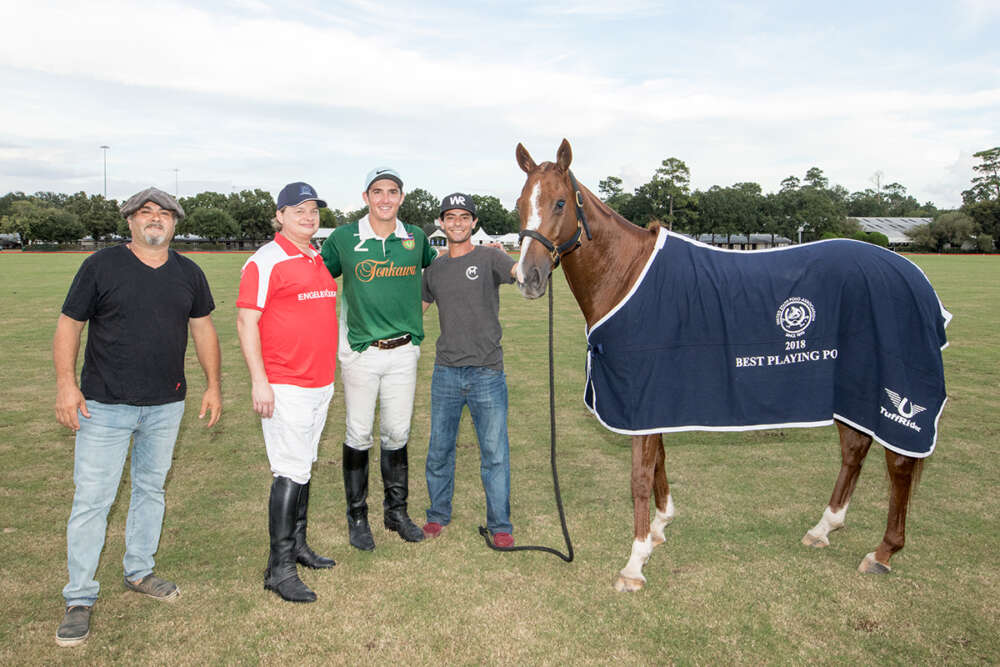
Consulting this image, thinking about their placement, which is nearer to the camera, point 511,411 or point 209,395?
point 209,395

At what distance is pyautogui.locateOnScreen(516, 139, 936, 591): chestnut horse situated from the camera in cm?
378

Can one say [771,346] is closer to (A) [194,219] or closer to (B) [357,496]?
(B) [357,496]

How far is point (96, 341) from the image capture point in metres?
3.34

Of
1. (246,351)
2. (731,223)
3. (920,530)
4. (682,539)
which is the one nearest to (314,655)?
(246,351)

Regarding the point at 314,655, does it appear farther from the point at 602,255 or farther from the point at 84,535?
the point at 602,255

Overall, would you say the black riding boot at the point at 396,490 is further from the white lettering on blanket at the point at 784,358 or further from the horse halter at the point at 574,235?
the white lettering on blanket at the point at 784,358

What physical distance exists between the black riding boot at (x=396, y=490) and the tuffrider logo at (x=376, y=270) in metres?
1.29

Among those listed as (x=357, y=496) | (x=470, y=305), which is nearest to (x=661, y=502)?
(x=470, y=305)

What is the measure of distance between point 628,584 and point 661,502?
0.85 meters

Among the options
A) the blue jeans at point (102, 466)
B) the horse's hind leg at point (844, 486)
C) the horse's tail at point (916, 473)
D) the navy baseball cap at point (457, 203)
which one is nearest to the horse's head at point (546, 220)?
the navy baseball cap at point (457, 203)

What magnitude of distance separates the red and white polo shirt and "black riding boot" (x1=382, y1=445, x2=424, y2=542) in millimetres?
1031

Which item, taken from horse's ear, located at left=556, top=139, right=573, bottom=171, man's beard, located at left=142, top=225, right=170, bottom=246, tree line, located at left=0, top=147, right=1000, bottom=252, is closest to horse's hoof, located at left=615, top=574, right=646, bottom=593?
horse's ear, located at left=556, top=139, right=573, bottom=171

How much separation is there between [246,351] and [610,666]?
2577 millimetres

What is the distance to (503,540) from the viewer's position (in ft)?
14.4
